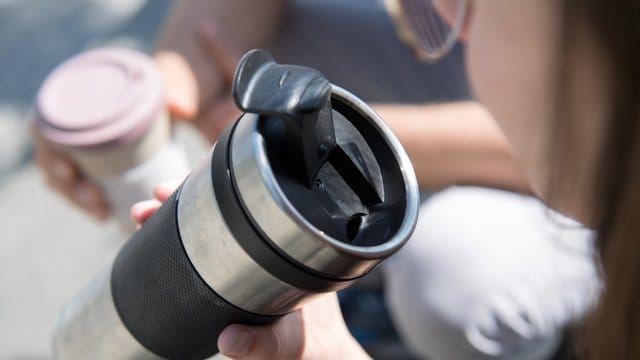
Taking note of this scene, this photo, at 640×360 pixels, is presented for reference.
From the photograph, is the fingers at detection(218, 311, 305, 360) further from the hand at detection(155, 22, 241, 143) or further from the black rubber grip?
the hand at detection(155, 22, 241, 143)

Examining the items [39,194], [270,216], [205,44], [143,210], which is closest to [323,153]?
[270,216]

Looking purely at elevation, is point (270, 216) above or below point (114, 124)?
above

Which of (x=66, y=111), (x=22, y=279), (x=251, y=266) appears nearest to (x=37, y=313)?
(x=22, y=279)

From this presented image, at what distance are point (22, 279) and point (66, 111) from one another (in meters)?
0.47

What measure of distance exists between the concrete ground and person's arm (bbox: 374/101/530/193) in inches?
17.2

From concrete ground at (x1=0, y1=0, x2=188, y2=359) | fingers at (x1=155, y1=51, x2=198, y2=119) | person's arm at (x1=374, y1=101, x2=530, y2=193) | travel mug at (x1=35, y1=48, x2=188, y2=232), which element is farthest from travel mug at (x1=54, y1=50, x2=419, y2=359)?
concrete ground at (x1=0, y1=0, x2=188, y2=359)

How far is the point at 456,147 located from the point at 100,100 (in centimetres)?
44

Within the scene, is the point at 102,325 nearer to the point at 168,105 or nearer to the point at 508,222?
the point at 168,105

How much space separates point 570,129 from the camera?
2.12 feet

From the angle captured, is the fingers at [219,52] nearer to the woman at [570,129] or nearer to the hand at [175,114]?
Answer: the hand at [175,114]

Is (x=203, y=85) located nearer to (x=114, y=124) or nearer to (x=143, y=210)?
(x=114, y=124)

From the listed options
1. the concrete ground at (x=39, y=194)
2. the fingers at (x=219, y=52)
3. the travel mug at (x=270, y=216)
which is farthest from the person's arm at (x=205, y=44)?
the travel mug at (x=270, y=216)

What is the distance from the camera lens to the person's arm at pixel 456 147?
43.5 inches

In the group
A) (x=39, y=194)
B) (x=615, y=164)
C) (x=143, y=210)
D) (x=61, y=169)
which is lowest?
(x=39, y=194)
